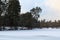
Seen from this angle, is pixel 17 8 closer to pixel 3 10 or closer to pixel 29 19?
pixel 3 10

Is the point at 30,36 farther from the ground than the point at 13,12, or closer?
closer

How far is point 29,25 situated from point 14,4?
41.2ft

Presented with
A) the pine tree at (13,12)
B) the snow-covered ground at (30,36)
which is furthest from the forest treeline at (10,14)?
the snow-covered ground at (30,36)

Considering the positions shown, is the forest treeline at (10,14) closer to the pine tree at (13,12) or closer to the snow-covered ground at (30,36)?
the pine tree at (13,12)

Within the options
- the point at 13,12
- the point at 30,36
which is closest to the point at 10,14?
the point at 13,12

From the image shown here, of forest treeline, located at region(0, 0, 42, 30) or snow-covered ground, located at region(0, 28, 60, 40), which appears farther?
forest treeline, located at region(0, 0, 42, 30)

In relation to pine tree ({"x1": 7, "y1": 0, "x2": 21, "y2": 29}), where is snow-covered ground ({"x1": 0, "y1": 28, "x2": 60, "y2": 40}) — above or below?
below

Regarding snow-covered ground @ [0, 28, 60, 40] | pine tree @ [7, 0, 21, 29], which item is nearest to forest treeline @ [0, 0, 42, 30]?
pine tree @ [7, 0, 21, 29]

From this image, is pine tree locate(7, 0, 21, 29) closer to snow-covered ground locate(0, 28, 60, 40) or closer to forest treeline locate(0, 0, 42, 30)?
forest treeline locate(0, 0, 42, 30)

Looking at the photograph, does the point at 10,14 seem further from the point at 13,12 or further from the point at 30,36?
the point at 30,36

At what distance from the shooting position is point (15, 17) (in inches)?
2363

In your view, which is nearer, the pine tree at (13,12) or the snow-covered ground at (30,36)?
the snow-covered ground at (30,36)

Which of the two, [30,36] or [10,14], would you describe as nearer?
[30,36]

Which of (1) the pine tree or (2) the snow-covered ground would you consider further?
(1) the pine tree
